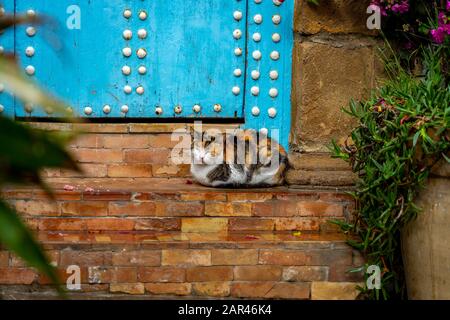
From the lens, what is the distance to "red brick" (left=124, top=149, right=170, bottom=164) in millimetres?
3928

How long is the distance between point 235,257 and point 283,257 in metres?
0.21

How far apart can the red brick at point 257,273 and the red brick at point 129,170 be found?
90 centimetres

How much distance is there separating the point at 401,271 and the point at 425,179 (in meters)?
0.52

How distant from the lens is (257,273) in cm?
330

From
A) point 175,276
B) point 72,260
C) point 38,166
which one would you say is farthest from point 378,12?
point 38,166

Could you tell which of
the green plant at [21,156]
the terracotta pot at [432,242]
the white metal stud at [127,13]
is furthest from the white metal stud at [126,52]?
the green plant at [21,156]

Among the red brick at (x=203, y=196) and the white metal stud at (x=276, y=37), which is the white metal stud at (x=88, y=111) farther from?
the white metal stud at (x=276, y=37)

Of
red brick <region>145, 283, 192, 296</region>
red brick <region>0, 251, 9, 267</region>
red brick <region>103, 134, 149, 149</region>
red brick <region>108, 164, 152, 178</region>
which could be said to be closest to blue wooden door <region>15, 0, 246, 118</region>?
red brick <region>103, 134, 149, 149</region>

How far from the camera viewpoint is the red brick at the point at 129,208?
347cm

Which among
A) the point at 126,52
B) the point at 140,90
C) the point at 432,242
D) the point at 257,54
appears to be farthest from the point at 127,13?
the point at 432,242

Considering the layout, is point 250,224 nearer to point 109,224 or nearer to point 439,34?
point 109,224

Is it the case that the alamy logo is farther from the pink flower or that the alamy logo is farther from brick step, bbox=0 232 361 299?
the pink flower

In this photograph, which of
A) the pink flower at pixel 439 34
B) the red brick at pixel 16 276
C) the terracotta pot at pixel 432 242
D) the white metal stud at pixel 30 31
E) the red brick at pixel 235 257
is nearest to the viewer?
the terracotta pot at pixel 432 242

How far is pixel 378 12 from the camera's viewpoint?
369 centimetres
